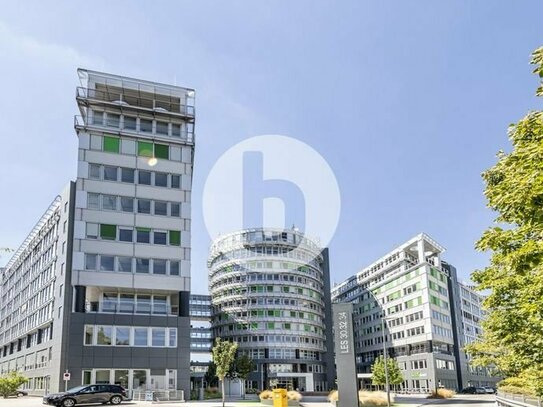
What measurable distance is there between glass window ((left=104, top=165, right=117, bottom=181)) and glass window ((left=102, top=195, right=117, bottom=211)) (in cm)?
191

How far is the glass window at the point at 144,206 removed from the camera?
54.9 m

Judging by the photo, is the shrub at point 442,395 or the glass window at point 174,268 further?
the shrub at point 442,395

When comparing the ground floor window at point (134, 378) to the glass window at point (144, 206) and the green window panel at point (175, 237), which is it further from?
the glass window at point (144, 206)

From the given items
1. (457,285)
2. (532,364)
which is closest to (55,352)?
(532,364)

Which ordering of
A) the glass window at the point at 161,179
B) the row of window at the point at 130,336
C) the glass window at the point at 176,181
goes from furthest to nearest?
the glass window at the point at 176,181
the glass window at the point at 161,179
the row of window at the point at 130,336

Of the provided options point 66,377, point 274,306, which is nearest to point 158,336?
point 66,377

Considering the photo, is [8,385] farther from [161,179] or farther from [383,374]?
[383,374]

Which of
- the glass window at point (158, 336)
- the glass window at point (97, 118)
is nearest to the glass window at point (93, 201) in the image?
the glass window at point (97, 118)

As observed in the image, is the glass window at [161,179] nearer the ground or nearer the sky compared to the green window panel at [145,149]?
nearer the ground

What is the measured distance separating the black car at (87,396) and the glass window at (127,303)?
12514 mm

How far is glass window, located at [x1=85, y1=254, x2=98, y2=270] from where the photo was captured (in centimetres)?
5138

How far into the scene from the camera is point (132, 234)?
53719mm

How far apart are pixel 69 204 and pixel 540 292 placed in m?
48.8

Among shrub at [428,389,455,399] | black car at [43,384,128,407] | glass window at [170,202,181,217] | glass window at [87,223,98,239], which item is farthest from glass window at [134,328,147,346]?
shrub at [428,389,455,399]
